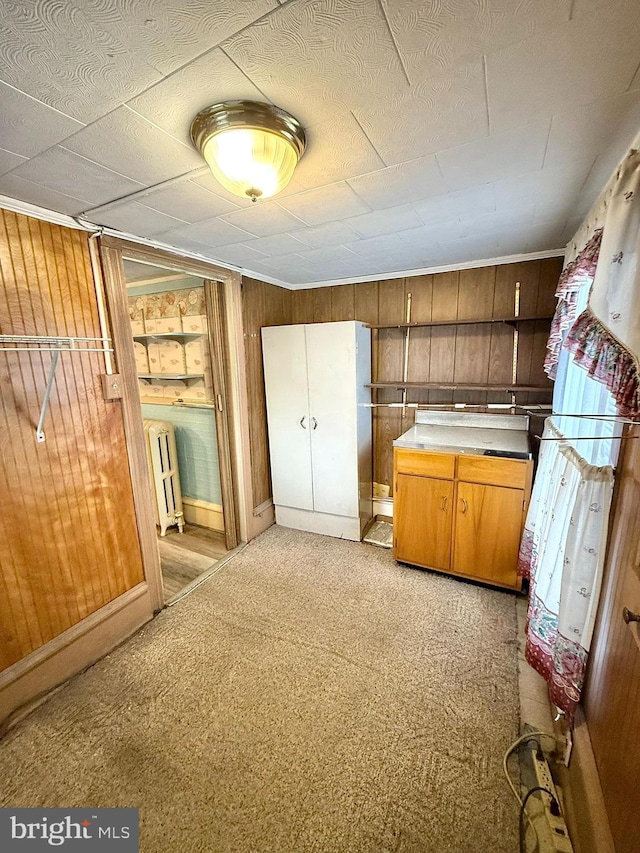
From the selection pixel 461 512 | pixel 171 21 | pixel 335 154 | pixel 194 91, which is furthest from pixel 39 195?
pixel 461 512

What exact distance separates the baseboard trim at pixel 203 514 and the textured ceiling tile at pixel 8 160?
2.52 metres

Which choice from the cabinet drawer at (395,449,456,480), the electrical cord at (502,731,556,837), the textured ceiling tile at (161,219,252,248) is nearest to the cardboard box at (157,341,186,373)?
the textured ceiling tile at (161,219,252,248)

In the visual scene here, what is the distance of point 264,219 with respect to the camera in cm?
165

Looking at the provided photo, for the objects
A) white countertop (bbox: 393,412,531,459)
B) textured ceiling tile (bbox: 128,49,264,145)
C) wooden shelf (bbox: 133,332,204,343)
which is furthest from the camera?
wooden shelf (bbox: 133,332,204,343)

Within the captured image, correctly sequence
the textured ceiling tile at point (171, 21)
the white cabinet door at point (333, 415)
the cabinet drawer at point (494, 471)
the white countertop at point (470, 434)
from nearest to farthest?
the textured ceiling tile at point (171, 21), the cabinet drawer at point (494, 471), the white countertop at point (470, 434), the white cabinet door at point (333, 415)

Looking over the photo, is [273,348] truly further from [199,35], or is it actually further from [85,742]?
[85,742]

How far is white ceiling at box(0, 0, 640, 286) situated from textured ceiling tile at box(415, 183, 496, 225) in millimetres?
11

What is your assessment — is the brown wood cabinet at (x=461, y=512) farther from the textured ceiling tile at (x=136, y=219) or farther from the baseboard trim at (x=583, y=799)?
the textured ceiling tile at (x=136, y=219)

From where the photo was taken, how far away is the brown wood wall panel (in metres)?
2.44

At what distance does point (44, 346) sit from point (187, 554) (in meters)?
1.91

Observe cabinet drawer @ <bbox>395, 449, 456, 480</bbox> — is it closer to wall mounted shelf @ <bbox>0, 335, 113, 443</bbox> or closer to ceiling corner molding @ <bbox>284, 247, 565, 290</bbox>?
ceiling corner molding @ <bbox>284, 247, 565, 290</bbox>

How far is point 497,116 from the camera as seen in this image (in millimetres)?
946

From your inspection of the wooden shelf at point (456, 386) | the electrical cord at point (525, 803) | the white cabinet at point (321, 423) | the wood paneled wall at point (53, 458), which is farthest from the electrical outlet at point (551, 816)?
the wood paneled wall at point (53, 458)

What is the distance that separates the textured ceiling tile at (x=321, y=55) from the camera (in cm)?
66
